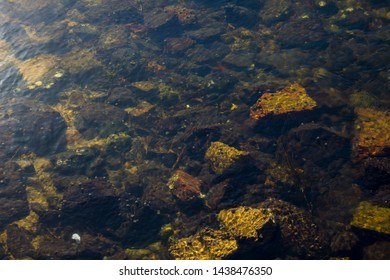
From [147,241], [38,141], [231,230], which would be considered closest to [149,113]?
[38,141]

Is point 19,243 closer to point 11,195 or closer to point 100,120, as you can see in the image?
point 11,195

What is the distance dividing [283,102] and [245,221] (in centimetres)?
388

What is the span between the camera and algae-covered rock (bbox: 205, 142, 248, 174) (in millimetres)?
8051

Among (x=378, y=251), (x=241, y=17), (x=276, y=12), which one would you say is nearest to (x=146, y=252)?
(x=378, y=251)

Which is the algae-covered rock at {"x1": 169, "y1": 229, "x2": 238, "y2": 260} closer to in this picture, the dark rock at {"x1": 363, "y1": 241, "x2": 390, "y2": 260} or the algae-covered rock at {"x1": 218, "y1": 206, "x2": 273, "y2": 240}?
the algae-covered rock at {"x1": 218, "y1": 206, "x2": 273, "y2": 240}

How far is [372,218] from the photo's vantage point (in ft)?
20.1

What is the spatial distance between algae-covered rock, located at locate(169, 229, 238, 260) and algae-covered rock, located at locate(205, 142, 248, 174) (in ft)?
6.26

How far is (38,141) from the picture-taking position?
1005cm

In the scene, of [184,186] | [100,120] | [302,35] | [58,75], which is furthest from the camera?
[58,75]

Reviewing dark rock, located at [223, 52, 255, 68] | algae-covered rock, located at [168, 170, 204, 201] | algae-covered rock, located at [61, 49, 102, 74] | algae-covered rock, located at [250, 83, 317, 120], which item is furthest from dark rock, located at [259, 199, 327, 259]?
algae-covered rock, located at [61, 49, 102, 74]

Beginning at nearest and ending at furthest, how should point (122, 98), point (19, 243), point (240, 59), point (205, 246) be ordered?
point (205, 246) → point (19, 243) → point (122, 98) → point (240, 59)

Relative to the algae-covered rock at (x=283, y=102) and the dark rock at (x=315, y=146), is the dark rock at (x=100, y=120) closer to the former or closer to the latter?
the algae-covered rock at (x=283, y=102)

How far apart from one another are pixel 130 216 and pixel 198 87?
513 centimetres
